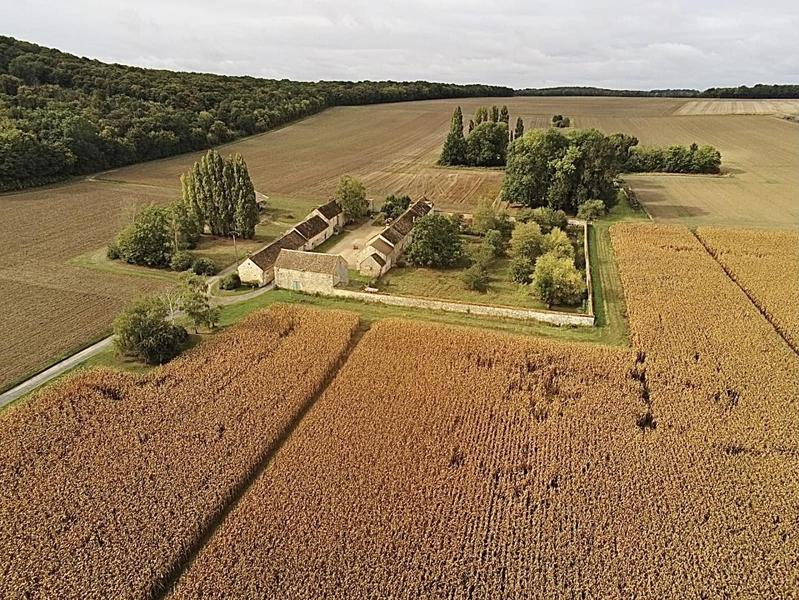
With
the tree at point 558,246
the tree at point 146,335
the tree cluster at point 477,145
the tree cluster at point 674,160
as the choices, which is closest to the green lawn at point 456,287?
the tree at point 558,246

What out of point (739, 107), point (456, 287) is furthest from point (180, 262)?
point (739, 107)

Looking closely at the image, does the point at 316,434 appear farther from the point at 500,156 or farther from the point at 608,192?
the point at 500,156

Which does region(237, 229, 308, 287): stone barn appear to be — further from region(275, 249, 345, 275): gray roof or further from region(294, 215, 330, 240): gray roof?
region(294, 215, 330, 240): gray roof

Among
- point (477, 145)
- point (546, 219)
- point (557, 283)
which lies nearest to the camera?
point (557, 283)

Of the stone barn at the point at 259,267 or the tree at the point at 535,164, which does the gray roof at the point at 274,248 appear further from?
the tree at the point at 535,164

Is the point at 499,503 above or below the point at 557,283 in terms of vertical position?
→ below

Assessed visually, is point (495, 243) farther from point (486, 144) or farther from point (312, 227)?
point (486, 144)
